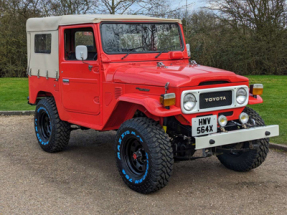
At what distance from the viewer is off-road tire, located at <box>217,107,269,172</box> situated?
5.29 m

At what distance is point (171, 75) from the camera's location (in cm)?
484

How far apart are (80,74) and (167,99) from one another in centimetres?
194

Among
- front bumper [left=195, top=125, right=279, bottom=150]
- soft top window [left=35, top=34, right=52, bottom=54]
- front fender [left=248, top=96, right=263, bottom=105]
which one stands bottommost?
front bumper [left=195, top=125, right=279, bottom=150]

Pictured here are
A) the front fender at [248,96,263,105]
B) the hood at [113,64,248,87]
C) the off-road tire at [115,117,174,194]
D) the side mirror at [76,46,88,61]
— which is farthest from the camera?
the side mirror at [76,46,88,61]

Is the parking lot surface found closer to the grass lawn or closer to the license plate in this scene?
the license plate

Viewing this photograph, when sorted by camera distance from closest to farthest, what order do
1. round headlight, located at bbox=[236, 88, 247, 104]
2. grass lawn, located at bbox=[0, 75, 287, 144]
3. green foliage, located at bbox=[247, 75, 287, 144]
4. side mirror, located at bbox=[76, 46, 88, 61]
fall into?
round headlight, located at bbox=[236, 88, 247, 104] → side mirror, located at bbox=[76, 46, 88, 61] → green foliage, located at bbox=[247, 75, 287, 144] → grass lawn, located at bbox=[0, 75, 287, 144]

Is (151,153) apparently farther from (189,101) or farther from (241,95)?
(241,95)

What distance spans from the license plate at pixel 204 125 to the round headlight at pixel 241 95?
549 mm

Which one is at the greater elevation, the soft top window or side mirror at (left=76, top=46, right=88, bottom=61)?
the soft top window

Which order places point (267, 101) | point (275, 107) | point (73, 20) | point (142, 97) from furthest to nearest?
point (267, 101) → point (275, 107) → point (73, 20) → point (142, 97)

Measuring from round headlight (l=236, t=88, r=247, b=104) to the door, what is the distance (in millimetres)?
1935

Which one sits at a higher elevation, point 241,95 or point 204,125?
point 241,95

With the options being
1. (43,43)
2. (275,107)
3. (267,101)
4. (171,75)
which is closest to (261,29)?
(267,101)

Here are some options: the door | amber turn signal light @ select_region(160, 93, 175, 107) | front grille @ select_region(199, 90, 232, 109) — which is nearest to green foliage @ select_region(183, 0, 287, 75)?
the door
